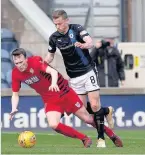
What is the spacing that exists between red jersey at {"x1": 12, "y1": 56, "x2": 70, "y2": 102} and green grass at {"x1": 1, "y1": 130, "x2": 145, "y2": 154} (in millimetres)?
802

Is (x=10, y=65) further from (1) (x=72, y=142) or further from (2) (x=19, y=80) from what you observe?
(2) (x=19, y=80)

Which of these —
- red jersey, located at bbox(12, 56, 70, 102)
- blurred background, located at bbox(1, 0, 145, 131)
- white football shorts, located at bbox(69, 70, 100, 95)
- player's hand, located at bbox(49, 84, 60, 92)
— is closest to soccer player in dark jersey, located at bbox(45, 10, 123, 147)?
white football shorts, located at bbox(69, 70, 100, 95)

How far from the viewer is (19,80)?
13.7 m

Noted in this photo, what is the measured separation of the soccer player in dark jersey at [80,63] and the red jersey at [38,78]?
13.6 inches

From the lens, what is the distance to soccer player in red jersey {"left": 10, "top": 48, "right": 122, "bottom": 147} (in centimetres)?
1337

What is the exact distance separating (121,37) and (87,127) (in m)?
3.62

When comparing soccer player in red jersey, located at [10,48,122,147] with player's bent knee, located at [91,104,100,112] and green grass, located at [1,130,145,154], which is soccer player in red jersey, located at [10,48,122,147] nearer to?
player's bent knee, located at [91,104,100,112]

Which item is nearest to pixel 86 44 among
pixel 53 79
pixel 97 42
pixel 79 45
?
pixel 79 45

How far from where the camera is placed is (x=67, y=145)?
15.1 m

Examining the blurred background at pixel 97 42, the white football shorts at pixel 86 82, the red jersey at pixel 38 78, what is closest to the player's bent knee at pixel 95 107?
the white football shorts at pixel 86 82

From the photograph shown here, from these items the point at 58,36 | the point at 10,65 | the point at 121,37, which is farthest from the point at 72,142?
the point at 121,37

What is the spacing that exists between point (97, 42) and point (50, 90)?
7.37 metres

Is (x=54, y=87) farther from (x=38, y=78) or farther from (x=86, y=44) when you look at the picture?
(x=86, y=44)

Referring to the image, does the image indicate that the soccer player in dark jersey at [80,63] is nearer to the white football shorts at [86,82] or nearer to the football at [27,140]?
the white football shorts at [86,82]
